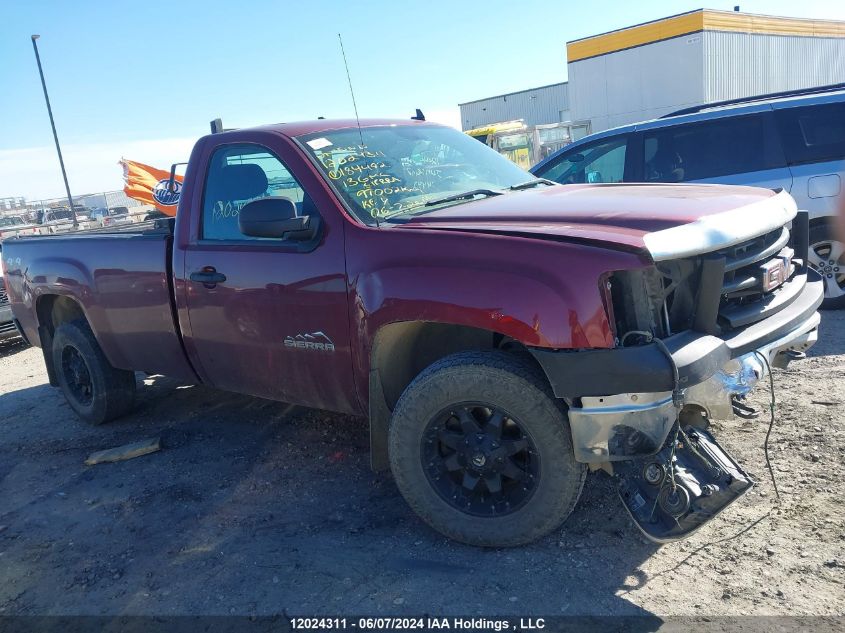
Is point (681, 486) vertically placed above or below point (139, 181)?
below

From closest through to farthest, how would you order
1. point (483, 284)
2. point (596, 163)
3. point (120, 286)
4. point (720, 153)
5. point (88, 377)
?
point (483, 284) < point (120, 286) < point (88, 377) < point (720, 153) < point (596, 163)

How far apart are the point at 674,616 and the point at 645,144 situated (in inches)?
202

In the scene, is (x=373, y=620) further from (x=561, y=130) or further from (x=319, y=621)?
(x=561, y=130)

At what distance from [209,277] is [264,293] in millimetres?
454

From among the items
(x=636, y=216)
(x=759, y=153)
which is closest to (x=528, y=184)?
(x=636, y=216)

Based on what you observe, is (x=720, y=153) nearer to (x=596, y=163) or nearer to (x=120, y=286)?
(x=596, y=163)

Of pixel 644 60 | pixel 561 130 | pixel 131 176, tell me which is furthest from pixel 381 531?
pixel 644 60

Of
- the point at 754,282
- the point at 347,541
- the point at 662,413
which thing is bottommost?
the point at 347,541

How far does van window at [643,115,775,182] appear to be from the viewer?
6363 mm

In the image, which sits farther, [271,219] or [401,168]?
[401,168]

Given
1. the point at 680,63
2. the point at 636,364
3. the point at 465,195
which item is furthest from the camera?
the point at 680,63

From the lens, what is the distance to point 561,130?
2206 centimetres

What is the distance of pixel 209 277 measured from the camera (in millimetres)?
3953

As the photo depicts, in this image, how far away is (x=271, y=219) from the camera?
11.1 feet
